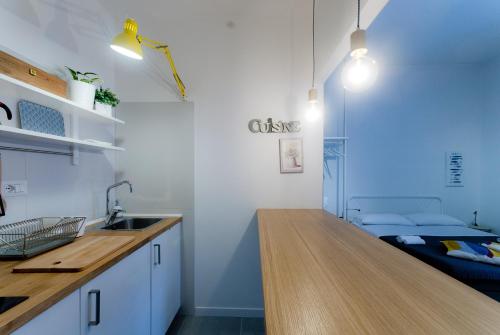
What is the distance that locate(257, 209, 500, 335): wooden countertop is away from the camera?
0.52m

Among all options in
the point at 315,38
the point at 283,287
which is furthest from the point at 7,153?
the point at 315,38

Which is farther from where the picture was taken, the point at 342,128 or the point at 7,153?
the point at 342,128

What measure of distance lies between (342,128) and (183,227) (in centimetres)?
292

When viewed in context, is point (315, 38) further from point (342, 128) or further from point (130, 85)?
point (130, 85)

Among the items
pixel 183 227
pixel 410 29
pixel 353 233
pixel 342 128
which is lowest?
pixel 183 227

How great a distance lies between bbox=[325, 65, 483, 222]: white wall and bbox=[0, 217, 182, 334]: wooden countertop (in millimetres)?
3441

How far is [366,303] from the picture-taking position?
62 cm

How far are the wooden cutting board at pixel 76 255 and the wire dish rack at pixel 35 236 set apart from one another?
0.04 m

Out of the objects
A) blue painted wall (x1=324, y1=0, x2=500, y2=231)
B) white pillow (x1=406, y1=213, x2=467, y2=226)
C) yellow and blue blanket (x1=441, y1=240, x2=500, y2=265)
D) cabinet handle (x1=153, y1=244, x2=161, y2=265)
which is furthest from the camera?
blue painted wall (x1=324, y1=0, x2=500, y2=231)

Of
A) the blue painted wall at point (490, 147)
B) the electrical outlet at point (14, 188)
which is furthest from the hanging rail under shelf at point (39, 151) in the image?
the blue painted wall at point (490, 147)

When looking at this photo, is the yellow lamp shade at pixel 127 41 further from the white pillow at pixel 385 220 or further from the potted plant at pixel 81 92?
the white pillow at pixel 385 220

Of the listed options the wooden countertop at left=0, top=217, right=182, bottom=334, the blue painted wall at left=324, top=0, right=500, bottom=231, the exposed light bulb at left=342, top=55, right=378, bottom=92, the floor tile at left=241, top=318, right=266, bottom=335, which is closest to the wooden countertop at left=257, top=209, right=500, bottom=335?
the wooden countertop at left=0, top=217, right=182, bottom=334

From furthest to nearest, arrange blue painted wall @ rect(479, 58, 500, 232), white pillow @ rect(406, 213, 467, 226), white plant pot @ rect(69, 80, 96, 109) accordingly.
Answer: blue painted wall @ rect(479, 58, 500, 232) < white pillow @ rect(406, 213, 467, 226) < white plant pot @ rect(69, 80, 96, 109)

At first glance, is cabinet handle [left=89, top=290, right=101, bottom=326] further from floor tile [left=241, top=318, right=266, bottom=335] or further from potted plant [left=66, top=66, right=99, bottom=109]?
floor tile [left=241, top=318, right=266, bottom=335]
